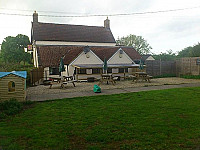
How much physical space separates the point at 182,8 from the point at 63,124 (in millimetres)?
17928

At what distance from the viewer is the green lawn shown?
13.5 ft

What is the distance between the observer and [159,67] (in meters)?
24.1

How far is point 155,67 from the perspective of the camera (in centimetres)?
2389

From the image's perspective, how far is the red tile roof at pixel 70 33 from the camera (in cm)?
3097

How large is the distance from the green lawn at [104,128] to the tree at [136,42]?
192ft

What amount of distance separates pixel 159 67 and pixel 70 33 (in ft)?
57.4

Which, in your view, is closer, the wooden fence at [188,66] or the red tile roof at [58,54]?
Answer: the wooden fence at [188,66]

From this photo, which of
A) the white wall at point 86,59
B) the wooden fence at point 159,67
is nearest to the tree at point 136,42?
the wooden fence at point 159,67

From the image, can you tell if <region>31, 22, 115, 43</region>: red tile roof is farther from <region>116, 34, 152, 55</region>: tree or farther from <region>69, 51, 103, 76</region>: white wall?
<region>116, 34, 152, 55</region>: tree

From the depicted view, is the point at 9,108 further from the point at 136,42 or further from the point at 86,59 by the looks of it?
the point at 136,42

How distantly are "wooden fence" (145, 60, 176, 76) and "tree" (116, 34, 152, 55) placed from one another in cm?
4021

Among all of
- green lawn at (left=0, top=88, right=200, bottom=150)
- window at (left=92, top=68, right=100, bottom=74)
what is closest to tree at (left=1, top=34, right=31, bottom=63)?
window at (left=92, top=68, right=100, bottom=74)

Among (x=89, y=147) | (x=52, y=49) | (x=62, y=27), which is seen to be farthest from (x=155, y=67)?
(x=89, y=147)

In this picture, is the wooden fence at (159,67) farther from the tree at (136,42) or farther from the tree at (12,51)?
the tree at (136,42)
